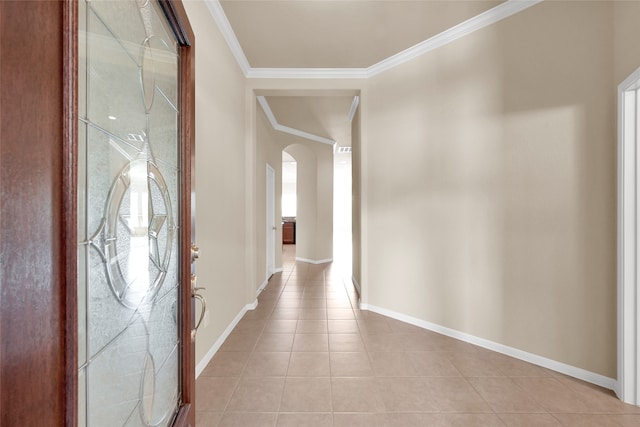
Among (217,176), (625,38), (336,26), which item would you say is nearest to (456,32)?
(336,26)

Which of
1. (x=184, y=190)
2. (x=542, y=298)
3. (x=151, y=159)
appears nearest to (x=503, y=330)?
(x=542, y=298)

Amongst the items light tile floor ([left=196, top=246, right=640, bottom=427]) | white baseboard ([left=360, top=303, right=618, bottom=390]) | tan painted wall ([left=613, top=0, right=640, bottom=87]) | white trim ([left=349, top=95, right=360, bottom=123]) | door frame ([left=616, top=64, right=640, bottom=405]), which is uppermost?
white trim ([left=349, top=95, right=360, bottom=123])

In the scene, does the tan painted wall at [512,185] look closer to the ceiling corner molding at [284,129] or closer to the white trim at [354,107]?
the white trim at [354,107]

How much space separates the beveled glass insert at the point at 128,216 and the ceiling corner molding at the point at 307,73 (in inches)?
102

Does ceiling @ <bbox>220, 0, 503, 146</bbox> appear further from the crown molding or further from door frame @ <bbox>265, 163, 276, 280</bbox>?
door frame @ <bbox>265, 163, 276, 280</bbox>

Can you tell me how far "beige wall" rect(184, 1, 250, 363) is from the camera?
210 centimetres

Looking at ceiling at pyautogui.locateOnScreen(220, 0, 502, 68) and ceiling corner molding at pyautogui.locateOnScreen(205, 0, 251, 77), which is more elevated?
ceiling at pyautogui.locateOnScreen(220, 0, 502, 68)

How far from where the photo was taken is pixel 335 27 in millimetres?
2725

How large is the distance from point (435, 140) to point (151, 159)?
2678 mm

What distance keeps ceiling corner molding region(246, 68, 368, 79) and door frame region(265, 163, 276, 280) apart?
1.75m

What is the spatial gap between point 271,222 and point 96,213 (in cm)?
468

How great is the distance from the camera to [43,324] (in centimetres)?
47

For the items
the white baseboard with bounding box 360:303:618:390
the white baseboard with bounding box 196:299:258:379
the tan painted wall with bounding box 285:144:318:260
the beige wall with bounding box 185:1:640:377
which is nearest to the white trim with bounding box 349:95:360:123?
the beige wall with bounding box 185:1:640:377

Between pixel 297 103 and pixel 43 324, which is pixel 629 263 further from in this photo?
pixel 297 103
